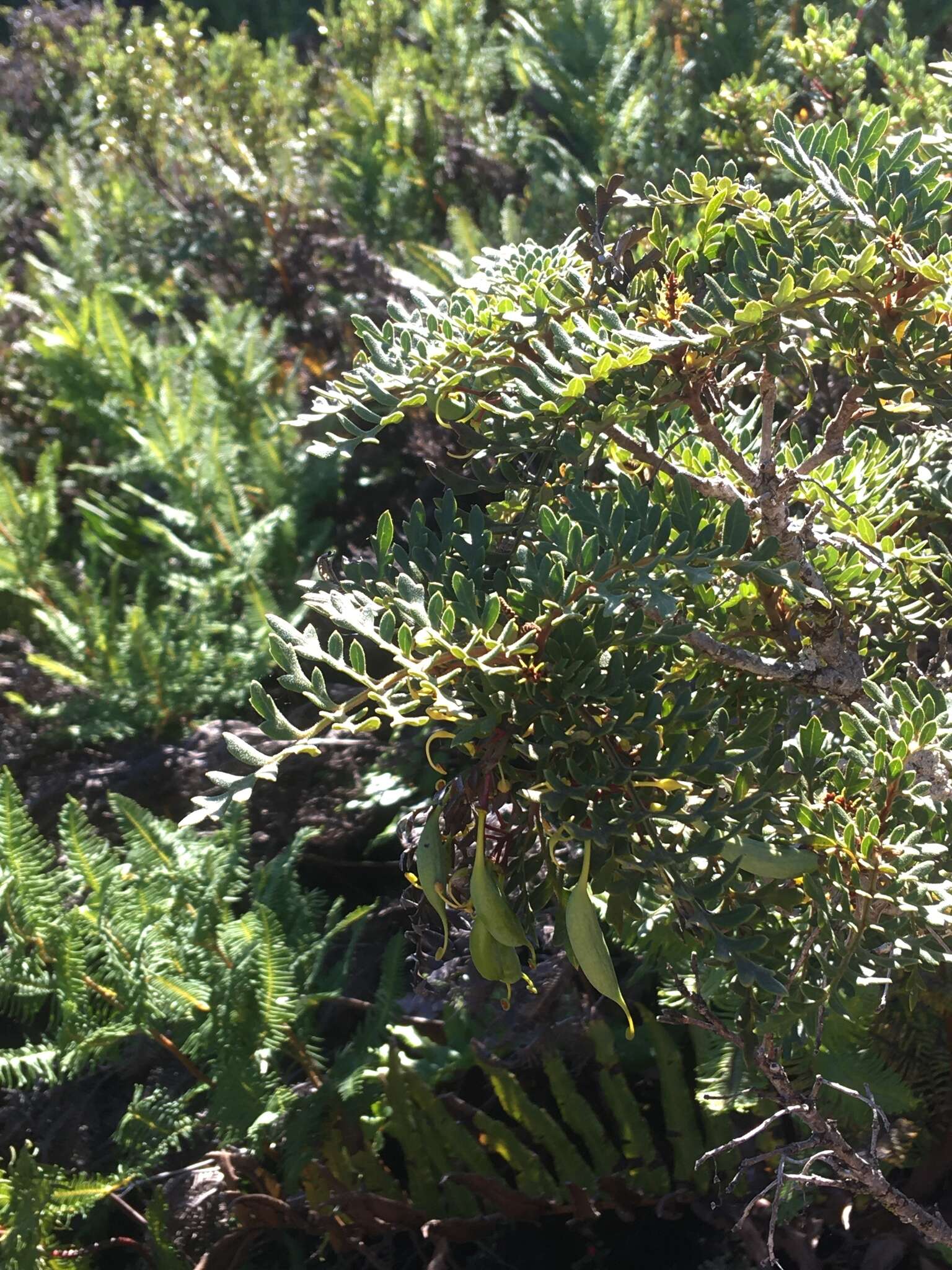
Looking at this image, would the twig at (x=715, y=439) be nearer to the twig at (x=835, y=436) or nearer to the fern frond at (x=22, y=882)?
the twig at (x=835, y=436)

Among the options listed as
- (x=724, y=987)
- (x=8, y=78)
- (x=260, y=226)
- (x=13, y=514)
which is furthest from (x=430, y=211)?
(x=8, y=78)

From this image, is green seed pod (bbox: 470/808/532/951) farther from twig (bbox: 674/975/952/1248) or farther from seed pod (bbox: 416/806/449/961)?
twig (bbox: 674/975/952/1248)

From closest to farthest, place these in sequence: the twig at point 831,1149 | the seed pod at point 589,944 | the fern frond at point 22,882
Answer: the seed pod at point 589,944 < the twig at point 831,1149 < the fern frond at point 22,882

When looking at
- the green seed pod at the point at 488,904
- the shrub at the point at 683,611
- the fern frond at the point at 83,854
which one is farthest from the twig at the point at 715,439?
the fern frond at the point at 83,854

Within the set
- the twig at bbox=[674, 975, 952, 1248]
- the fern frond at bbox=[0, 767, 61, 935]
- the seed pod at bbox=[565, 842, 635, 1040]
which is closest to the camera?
the seed pod at bbox=[565, 842, 635, 1040]

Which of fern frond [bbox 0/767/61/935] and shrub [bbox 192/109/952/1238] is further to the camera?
fern frond [bbox 0/767/61/935]

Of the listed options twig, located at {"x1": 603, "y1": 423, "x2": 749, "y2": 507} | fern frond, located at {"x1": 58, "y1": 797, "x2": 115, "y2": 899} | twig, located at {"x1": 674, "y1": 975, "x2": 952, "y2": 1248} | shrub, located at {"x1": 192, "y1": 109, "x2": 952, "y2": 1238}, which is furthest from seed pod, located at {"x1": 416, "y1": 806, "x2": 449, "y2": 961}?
fern frond, located at {"x1": 58, "y1": 797, "x2": 115, "y2": 899}

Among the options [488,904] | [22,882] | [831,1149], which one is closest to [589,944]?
[488,904]

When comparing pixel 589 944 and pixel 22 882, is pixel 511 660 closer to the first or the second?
pixel 589 944
